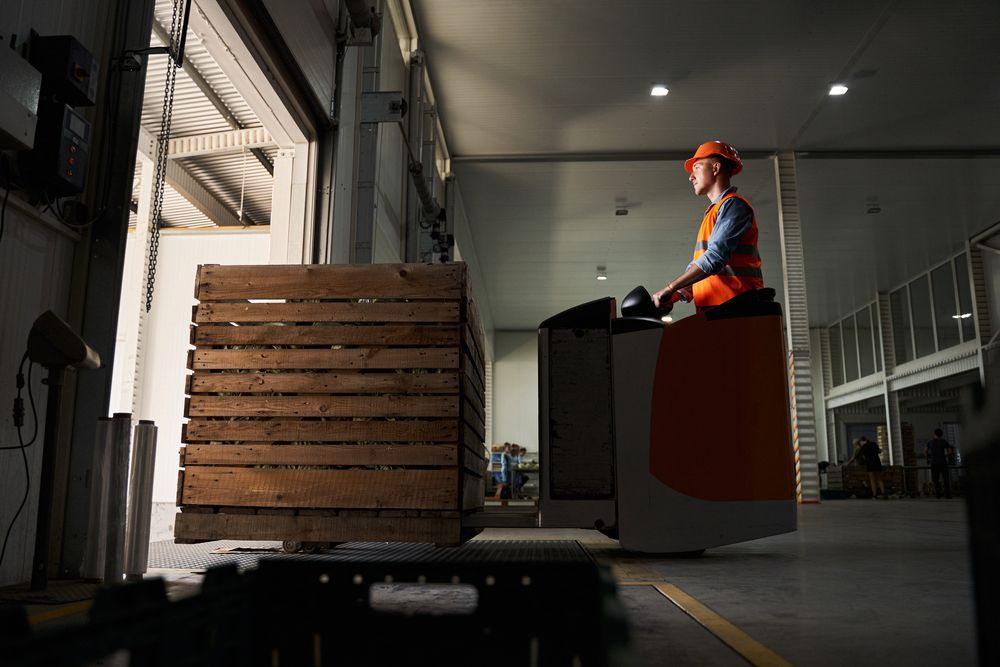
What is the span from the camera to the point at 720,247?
4.33 m

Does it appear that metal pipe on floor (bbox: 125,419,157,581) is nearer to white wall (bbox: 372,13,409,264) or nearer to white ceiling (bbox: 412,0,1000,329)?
white wall (bbox: 372,13,409,264)

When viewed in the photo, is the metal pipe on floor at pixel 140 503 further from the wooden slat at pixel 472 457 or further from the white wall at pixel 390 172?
the white wall at pixel 390 172

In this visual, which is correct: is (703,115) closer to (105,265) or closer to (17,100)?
(105,265)

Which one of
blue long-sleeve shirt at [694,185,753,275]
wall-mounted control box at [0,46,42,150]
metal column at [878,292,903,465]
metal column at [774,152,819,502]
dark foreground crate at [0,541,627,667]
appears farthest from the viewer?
metal column at [878,292,903,465]

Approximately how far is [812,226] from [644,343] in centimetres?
1873

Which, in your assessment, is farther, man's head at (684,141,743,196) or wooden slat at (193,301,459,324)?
man's head at (684,141,743,196)

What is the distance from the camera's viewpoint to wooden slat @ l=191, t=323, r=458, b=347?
12.1 feet

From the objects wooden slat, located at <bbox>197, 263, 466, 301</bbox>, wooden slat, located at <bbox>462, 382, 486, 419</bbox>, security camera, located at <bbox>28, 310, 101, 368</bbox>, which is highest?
wooden slat, located at <bbox>197, 263, 466, 301</bbox>

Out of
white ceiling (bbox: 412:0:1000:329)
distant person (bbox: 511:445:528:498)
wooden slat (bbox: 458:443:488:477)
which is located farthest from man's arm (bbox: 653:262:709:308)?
distant person (bbox: 511:445:528:498)

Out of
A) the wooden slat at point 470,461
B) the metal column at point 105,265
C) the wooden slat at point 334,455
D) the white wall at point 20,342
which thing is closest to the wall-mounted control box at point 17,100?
the white wall at point 20,342

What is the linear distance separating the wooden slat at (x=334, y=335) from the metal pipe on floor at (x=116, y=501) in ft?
2.35

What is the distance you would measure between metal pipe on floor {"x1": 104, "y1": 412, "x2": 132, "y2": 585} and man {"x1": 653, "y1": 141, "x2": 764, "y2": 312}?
9.47 feet

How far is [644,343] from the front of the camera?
4.23 m

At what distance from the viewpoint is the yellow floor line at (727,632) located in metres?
1.90
